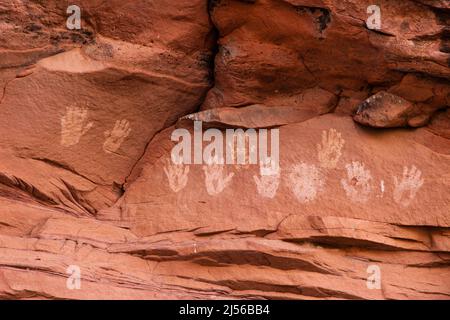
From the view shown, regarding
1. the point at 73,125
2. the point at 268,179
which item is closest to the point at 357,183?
the point at 268,179

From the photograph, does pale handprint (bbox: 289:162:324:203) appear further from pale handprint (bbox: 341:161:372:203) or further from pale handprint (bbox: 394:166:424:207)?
pale handprint (bbox: 394:166:424:207)

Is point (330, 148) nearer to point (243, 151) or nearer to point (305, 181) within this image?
point (305, 181)

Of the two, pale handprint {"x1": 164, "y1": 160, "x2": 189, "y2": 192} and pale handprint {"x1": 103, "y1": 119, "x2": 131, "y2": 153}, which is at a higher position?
pale handprint {"x1": 103, "y1": 119, "x2": 131, "y2": 153}

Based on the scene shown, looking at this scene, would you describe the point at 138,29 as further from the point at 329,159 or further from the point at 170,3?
the point at 329,159

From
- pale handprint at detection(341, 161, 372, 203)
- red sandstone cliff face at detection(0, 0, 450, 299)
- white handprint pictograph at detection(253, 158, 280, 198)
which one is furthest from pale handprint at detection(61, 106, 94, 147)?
pale handprint at detection(341, 161, 372, 203)

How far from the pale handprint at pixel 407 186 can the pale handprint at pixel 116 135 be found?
178 cm

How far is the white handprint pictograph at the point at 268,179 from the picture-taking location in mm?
5434

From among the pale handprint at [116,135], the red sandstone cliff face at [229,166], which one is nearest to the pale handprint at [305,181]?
the red sandstone cliff face at [229,166]

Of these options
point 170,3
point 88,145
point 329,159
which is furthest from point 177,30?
point 329,159

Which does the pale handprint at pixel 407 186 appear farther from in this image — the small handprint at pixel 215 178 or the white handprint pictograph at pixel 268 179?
the small handprint at pixel 215 178

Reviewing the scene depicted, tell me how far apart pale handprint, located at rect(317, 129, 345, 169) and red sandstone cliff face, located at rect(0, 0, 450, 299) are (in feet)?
0.05

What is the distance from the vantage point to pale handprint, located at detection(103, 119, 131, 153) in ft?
18.7

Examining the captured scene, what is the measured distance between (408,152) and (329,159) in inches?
19.3

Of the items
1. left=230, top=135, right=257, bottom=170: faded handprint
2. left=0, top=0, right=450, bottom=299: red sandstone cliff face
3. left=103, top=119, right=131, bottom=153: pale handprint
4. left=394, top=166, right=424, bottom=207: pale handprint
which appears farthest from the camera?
left=103, top=119, right=131, bottom=153: pale handprint
